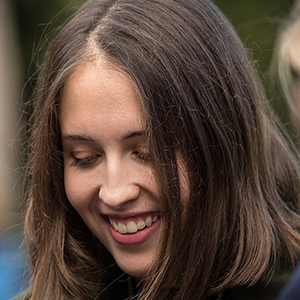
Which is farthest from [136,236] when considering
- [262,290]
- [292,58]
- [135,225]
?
[292,58]

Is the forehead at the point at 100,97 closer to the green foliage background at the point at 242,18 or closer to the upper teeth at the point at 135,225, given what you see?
the upper teeth at the point at 135,225

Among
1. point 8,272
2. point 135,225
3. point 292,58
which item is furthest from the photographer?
point 8,272

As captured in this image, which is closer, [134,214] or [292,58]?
[134,214]

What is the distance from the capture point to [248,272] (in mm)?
2297

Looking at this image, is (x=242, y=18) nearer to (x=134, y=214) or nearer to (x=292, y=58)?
(x=292, y=58)

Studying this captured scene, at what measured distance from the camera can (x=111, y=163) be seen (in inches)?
88.0

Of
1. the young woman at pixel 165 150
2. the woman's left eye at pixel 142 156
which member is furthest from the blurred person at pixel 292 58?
the woman's left eye at pixel 142 156

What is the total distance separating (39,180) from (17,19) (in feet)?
19.2

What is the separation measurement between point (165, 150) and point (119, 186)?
0.65 ft

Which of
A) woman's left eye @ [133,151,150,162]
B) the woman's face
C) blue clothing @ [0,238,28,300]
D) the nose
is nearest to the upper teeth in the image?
the woman's face

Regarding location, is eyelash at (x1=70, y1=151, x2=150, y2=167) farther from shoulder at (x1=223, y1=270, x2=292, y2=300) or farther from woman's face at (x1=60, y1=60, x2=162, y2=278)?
shoulder at (x1=223, y1=270, x2=292, y2=300)

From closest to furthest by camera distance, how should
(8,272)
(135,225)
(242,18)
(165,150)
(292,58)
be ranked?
(165,150) → (135,225) → (292,58) → (8,272) → (242,18)

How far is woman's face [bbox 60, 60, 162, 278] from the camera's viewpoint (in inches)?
87.0

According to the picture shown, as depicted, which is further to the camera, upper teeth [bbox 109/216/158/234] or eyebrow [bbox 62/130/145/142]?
upper teeth [bbox 109/216/158/234]
